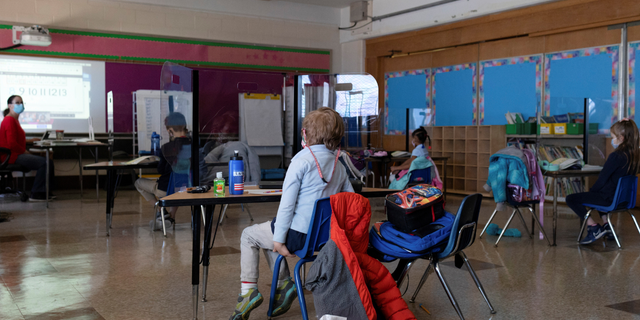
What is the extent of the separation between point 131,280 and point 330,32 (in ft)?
28.4

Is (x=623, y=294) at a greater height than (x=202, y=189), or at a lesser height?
lesser

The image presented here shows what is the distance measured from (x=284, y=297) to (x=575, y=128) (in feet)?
16.1

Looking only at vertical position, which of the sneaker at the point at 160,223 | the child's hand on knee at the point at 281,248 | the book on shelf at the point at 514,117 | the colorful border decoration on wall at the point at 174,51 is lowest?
the sneaker at the point at 160,223

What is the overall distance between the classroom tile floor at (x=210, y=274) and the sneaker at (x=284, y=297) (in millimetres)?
110

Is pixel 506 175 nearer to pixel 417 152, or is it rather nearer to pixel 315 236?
pixel 417 152

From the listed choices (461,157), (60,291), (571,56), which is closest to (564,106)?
(571,56)

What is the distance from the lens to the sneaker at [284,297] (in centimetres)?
285

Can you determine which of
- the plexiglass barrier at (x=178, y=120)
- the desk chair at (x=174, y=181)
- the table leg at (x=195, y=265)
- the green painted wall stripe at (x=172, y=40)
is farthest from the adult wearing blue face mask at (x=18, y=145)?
the table leg at (x=195, y=265)

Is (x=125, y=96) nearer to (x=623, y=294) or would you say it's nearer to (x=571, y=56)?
(x=571, y=56)

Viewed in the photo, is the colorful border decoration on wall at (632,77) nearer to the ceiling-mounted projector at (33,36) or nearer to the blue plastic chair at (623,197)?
the blue plastic chair at (623,197)

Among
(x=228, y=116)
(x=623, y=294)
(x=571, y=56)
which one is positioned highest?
(x=571, y=56)

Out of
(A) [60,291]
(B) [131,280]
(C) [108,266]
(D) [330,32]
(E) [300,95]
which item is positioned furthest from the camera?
(D) [330,32]

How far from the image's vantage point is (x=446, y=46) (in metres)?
9.47

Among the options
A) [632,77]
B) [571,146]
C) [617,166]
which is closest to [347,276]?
[617,166]
